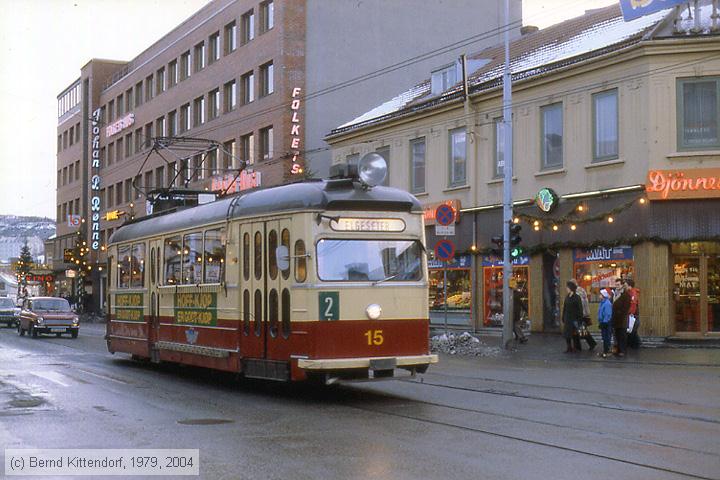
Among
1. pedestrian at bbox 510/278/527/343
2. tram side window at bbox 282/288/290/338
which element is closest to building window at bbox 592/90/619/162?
pedestrian at bbox 510/278/527/343

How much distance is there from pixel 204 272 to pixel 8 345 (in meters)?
16.0

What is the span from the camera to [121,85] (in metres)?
69.7

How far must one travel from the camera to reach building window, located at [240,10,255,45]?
4862cm

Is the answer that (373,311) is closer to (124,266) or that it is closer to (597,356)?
(124,266)

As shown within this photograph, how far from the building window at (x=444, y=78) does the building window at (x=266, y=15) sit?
12447mm

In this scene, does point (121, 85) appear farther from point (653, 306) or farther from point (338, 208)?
point (338, 208)

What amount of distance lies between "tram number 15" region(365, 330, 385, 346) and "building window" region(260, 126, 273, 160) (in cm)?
3319

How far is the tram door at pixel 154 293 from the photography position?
18.5 meters

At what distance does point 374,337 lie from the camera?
44.8ft

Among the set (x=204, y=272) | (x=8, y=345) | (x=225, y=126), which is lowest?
(x=8, y=345)

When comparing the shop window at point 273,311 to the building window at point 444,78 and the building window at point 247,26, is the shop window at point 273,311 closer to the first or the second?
the building window at point 444,78

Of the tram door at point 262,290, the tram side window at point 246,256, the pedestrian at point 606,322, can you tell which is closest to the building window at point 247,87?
the pedestrian at point 606,322

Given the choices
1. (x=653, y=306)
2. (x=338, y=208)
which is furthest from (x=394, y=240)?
(x=653, y=306)

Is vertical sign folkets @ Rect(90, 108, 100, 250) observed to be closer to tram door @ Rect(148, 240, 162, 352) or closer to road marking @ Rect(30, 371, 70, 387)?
road marking @ Rect(30, 371, 70, 387)
